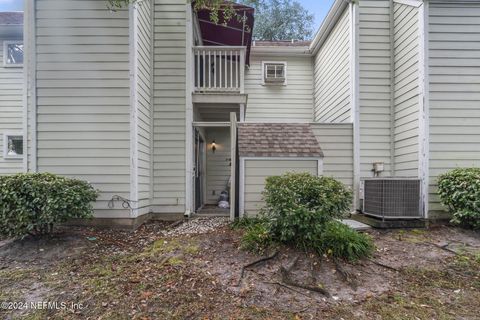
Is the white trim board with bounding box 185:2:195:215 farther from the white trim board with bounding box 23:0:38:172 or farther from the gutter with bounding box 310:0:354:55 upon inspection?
the gutter with bounding box 310:0:354:55

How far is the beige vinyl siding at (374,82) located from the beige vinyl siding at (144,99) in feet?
15.5

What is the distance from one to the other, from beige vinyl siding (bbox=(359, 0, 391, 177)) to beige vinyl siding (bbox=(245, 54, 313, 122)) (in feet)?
11.3

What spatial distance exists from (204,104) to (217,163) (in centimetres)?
289

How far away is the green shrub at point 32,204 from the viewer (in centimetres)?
446

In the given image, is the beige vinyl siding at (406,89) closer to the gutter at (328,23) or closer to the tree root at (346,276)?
the gutter at (328,23)

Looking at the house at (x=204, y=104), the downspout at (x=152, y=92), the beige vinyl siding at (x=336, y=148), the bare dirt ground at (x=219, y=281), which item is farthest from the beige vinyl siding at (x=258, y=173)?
the downspout at (x=152, y=92)

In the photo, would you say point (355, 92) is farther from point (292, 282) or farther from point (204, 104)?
point (292, 282)

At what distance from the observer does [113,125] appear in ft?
19.0

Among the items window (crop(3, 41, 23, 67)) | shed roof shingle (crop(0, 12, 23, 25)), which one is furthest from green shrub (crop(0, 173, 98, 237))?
shed roof shingle (crop(0, 12, 23, 25))

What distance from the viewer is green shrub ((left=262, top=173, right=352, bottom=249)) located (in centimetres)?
414

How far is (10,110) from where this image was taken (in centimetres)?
978

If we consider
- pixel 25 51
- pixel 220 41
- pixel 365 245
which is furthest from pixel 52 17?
pixel 365 245

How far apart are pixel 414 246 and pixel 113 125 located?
5.48m

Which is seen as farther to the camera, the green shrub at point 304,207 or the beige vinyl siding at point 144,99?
the beige vinyl siding at point 144,99
